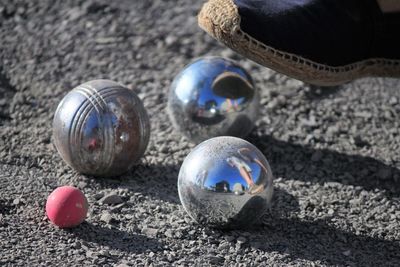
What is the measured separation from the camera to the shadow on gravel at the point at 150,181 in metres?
4.30

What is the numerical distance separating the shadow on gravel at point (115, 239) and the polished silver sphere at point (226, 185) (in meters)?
0.26

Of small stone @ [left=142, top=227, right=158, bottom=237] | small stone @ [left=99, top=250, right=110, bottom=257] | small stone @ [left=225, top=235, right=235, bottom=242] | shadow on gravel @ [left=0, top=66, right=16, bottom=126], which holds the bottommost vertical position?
small stone @ [left=225, top=235, right=235, bottom=242]

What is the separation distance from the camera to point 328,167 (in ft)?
15.4

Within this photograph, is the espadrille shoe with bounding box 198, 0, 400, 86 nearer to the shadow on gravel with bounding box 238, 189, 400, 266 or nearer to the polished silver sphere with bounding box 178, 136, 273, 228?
the polished silver sphere with bounding box 178, 136, 273, 228

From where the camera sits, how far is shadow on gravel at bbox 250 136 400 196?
179 inches

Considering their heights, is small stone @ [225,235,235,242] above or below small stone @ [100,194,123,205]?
below

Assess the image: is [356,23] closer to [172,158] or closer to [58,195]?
[172,158]

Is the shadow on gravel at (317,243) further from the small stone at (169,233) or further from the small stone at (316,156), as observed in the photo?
the small stone at (316,156)

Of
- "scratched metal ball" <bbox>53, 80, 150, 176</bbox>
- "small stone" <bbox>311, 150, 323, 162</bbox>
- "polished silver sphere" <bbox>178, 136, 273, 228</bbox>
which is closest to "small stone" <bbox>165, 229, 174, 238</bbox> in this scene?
"polished silver sphere" <bbox>178, 136, 273, 228</bbox>

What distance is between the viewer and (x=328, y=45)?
4285 mm

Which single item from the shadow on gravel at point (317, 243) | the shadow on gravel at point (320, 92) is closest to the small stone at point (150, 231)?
the shadow on gravel at point (317, 243)

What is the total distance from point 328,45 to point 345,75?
0.21 m

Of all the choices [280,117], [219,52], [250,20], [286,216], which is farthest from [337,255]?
[219,52]

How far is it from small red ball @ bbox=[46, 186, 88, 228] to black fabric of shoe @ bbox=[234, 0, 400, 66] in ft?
3.70
